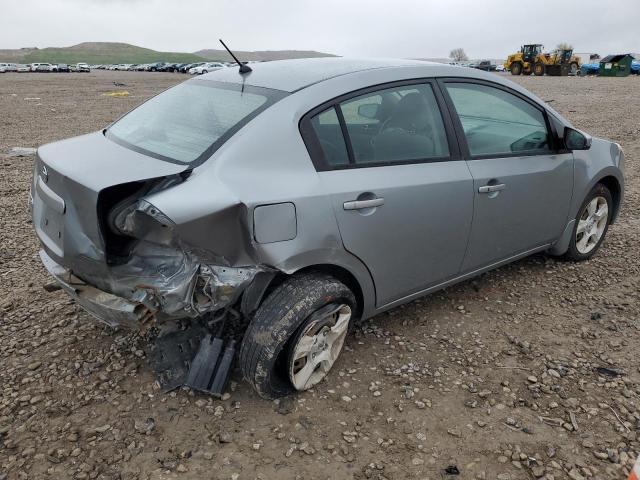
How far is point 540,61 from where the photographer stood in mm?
41031

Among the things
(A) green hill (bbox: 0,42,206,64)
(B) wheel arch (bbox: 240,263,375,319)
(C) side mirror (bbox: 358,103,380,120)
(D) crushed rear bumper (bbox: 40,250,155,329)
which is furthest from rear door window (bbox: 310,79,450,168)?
(A) green hill (bbox: 0,42,206,64)

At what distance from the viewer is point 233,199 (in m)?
2.31

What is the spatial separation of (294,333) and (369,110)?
1.31 metres

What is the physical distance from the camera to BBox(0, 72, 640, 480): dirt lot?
239cm

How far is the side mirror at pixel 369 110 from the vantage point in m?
2.92

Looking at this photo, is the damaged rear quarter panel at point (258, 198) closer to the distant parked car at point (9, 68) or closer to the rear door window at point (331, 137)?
the rear door window at point (331, 137)

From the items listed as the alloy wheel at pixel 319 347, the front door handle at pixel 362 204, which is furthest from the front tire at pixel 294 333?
the front door handle at pixel 362 204

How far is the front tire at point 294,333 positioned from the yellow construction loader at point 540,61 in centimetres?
4391

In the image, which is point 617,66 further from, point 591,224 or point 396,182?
point 396,182

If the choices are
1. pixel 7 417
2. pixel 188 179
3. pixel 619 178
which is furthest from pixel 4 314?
pixel 619 178

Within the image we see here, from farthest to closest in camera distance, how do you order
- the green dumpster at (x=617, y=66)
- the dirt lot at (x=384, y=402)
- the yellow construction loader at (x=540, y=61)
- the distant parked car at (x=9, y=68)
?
the distant parked car at (x=9, y=68) < the green dumpster at (x=617, y=66) < the yellow construction loader at (x=540, y=61) < the dirt lot at (x=384, y=402)

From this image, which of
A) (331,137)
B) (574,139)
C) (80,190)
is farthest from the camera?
(574,139)

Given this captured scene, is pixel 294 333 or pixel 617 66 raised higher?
pixel 294 333

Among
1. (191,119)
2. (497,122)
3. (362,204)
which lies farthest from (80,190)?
(497,122)
